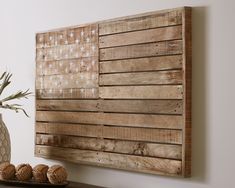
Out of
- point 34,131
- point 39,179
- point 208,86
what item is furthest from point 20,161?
point 208,86

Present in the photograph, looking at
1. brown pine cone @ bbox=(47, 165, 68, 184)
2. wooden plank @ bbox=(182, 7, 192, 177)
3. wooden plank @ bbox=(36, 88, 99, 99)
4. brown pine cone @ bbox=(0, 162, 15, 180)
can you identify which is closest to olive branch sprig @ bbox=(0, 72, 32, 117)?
wooden plank @ bbox=(36, 88, 99, 99)

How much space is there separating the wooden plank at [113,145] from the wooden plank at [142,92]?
0.17 meters

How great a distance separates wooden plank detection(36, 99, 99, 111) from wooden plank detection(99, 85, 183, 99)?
71 millimetres

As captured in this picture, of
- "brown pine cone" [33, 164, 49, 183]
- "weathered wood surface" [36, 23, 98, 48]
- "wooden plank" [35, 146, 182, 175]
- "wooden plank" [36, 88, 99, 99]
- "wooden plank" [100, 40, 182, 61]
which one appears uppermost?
"weathered wood surface" [36, 23, 98, 48]

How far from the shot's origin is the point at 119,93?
212 cm

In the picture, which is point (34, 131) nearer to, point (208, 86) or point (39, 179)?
point (39, 179)

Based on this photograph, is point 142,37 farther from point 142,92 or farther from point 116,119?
point 116,119

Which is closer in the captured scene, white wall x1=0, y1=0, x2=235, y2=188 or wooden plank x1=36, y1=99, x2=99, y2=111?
white wall x1=0, y1=0, x2=235, y2=188

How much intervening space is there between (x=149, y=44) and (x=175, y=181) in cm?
50

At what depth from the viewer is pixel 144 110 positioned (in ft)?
6.67

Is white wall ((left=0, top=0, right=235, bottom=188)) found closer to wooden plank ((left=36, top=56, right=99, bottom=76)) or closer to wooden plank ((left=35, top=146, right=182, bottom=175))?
wooden plank ((left=35, top=146, right=182, bottom=175))

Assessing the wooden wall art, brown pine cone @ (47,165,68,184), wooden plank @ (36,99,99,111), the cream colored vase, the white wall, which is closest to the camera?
the white wall

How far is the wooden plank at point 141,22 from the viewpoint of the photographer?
193 centimetres

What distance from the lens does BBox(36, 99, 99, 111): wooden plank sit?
2244 millimetres
